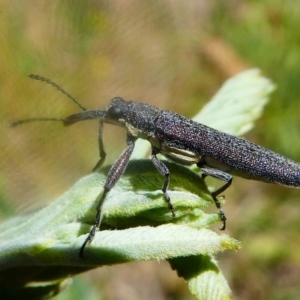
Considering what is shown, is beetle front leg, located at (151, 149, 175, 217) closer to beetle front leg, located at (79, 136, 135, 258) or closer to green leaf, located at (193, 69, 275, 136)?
beetle front leg, located at (79, 136, 135, 258)

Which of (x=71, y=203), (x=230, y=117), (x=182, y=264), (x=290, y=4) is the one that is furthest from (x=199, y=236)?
(x=290, y=4)

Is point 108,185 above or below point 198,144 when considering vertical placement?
below

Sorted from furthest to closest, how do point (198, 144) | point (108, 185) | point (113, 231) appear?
point (198, 144) → point (108, 185) → point (113, 231)

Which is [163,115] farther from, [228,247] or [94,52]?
[228,247]

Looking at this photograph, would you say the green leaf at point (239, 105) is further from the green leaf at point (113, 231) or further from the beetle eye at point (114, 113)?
the beetle eye at point (114, 113)

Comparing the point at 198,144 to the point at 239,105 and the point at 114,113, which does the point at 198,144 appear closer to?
the point at 114,113

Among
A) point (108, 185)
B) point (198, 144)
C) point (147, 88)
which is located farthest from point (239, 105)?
point (147, 88)
